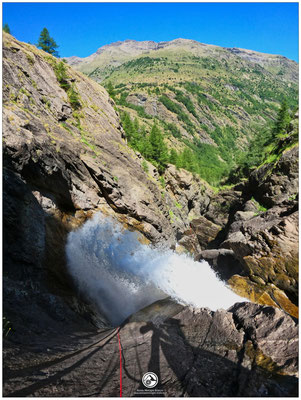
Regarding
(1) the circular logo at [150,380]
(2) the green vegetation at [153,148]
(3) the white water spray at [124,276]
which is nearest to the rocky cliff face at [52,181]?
A: (3) the white water spray at [124,276]

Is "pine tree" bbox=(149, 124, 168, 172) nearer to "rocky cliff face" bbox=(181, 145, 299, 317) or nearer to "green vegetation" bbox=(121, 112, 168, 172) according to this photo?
"green vegetation" bbox=(121, 112, 168, 172)

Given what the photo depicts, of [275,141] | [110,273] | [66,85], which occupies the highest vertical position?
[275,141]

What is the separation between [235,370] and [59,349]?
5.20 m

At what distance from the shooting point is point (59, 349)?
7.08m

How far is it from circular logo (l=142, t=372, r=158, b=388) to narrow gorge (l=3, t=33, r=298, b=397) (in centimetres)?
12

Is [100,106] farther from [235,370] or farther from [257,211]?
[235,370]

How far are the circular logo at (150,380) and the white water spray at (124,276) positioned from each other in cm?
598

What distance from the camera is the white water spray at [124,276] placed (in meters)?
13.5

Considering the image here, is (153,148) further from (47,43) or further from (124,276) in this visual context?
(124,276)

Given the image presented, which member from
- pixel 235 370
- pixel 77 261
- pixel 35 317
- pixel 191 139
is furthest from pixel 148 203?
pixel 191 139

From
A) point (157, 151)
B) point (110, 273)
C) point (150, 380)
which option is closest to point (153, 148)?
point (157, 151)

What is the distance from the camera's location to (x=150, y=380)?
6230 mm

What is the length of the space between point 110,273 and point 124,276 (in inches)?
44.9

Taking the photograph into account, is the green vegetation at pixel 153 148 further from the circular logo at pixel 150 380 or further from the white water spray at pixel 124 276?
the circular logo at pixel 150 380
